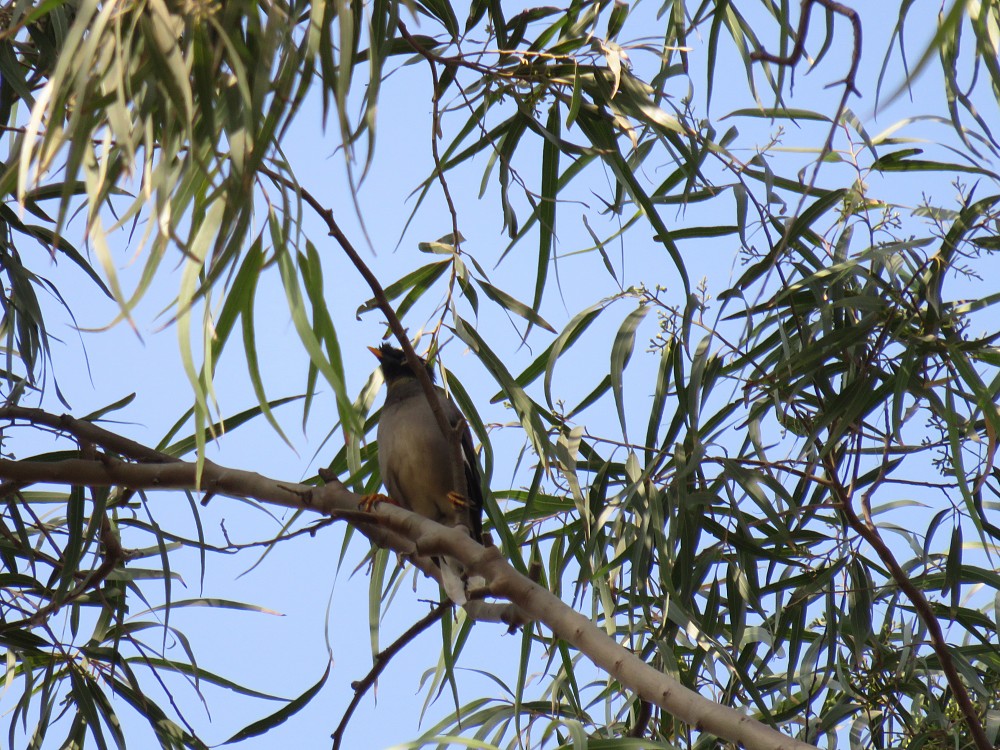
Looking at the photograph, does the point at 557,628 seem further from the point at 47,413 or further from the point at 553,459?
the point at 47,413

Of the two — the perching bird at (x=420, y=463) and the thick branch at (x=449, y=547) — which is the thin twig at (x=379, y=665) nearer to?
the thick branch at (x=449, y=547)

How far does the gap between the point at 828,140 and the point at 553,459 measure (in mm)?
1585

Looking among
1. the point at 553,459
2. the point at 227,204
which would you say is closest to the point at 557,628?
the point at 553,459

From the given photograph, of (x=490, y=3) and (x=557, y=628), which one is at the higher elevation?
(x=490, y=3)

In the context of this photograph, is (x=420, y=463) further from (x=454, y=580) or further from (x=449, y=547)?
(x=449, y=547)

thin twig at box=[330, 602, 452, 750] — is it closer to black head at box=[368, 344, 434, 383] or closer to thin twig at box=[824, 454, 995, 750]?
thin twig at box=[824, 454, 995, 750]

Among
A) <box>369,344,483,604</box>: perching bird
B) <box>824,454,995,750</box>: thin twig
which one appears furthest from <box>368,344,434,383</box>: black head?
<box>824,454,995,750</box>: thin twig

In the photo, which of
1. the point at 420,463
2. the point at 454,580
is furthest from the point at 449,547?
the point at 420,463

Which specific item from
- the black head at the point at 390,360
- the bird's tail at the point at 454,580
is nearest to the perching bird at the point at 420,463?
the black head at the point at 390,360

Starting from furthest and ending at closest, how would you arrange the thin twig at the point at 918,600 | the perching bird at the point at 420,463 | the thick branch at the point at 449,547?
the perching bird at the point at 420,463 < the thin twig at the point at 918,600 < the thick branch at the point at 449,547

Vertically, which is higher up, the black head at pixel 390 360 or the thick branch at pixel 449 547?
the black head at pixel 390 360

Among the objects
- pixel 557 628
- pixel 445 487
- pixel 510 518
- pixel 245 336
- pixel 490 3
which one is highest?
pixel 490 3

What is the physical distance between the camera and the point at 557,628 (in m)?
2.15

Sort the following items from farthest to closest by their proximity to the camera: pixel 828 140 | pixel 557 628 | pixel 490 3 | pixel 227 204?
pixel 490 3
pixel 557 628
pixel 227 204
pixel 828 140
